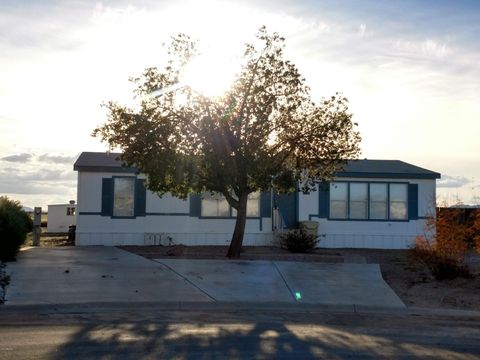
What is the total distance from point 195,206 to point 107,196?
343 centimetres

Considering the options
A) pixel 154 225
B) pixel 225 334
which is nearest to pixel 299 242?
pixel 154 225

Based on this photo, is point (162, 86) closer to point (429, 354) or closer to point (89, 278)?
point (89, 278)

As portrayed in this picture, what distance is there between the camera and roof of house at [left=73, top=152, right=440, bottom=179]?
24594 millimetres

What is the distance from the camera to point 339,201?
26062mm

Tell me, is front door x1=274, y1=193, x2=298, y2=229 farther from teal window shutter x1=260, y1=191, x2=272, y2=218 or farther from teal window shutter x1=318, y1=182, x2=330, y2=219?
teal window shutter x1=318, y1=182, x2=330, y2=219

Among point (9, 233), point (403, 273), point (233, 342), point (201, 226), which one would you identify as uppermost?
point (201, 226)

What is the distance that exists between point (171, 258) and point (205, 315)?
286 inches

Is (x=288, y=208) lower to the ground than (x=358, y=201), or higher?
lower

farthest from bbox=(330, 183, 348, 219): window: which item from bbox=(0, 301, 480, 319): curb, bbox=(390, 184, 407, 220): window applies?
bbox=(0, 301, 480, 319): curb

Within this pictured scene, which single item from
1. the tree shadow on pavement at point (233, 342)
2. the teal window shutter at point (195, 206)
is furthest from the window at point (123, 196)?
the tree shadow on pavement at point (233, 342)

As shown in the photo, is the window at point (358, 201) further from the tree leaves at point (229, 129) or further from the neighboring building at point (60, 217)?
the neighboring building at point (60, 217)

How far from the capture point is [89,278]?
14891 mm

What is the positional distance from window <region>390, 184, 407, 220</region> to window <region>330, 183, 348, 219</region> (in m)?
1.91

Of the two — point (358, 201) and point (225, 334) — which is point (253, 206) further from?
point (225, 334)
